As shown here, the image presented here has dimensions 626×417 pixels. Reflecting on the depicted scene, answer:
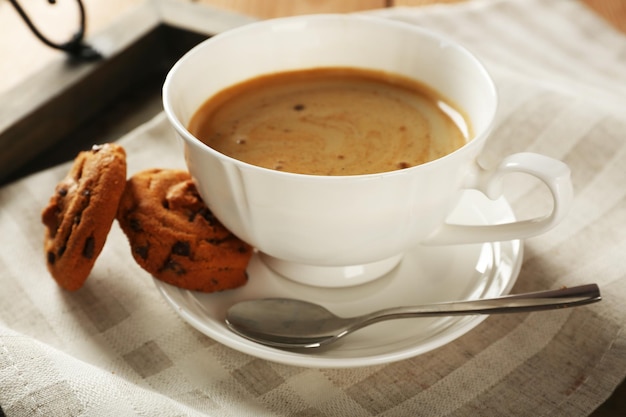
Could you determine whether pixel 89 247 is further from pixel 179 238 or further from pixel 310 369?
→ pixel 310 369

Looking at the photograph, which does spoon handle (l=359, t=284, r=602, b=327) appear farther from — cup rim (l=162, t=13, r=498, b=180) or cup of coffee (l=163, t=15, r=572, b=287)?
cup rim (l=162, t=13, r=498, b=180)

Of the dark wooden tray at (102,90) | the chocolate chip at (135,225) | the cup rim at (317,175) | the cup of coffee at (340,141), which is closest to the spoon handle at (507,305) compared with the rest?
the cup of coffee at (340,141)

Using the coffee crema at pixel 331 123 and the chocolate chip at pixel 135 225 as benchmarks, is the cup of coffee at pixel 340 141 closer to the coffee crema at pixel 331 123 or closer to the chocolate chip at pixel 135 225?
the coffee crema at pixel 331 123

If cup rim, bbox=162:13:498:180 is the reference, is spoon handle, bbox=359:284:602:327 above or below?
below

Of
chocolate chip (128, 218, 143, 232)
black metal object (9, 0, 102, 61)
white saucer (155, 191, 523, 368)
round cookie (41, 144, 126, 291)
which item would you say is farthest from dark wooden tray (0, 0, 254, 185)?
white saucer (155, 191, 523, 368)

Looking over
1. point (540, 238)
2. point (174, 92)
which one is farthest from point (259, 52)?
point (540, 238)
